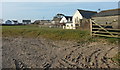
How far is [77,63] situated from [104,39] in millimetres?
7080

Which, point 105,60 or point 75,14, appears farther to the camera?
point 75,14

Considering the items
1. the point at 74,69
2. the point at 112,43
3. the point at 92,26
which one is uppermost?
the point at 92,26

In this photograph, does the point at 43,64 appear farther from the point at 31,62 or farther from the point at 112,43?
the point at 112,43

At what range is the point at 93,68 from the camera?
7238 mm

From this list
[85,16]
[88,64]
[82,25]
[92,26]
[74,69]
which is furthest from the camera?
[85,16]

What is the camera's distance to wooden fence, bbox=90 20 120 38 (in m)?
14.1

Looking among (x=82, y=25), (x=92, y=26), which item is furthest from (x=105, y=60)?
(x=82, y=25)

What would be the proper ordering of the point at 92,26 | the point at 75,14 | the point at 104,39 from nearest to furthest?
1. the point at 104,39
2. the point at 92,26
3. the point at 75,14

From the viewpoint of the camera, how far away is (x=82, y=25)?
24875 mm

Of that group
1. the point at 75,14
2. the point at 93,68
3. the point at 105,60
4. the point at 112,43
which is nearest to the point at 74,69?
the point at 93,68

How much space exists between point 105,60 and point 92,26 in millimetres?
8452

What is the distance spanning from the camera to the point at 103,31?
50.8 feet

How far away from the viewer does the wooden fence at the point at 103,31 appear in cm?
1407

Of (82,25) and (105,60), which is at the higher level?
(82,25)
